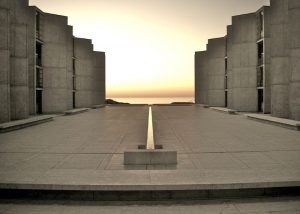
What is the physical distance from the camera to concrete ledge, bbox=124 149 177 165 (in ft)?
26.7

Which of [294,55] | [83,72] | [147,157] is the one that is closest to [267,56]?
[294,55]

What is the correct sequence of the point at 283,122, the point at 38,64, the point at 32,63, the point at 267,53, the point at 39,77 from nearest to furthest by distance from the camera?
1. the point at 283,122
2. the point at 32,63
3. the point at 267,53
4. the point at 38,64
5. the point at 39,77

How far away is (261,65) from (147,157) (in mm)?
26280

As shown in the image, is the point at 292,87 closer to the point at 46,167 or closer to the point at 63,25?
the point at 46,167

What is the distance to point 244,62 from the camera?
32.4 metres

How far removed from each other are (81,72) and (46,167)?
37.0 meters

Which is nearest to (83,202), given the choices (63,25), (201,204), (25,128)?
(201,204)

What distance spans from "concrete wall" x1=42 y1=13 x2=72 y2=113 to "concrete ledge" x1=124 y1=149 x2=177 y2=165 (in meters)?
24.6

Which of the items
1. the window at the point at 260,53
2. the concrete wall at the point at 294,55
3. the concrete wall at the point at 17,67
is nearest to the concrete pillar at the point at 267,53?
the window at the point at 260,53

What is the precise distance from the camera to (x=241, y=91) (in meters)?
32.8

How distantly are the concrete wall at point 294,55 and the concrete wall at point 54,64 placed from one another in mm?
21657

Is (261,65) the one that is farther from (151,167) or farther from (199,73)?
(151,167)

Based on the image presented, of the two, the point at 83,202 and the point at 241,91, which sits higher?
the point at 241,91

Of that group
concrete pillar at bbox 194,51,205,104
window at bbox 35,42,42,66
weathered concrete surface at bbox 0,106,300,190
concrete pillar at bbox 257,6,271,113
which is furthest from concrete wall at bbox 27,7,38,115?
concrete pillar at bbox 194,51,205,104
